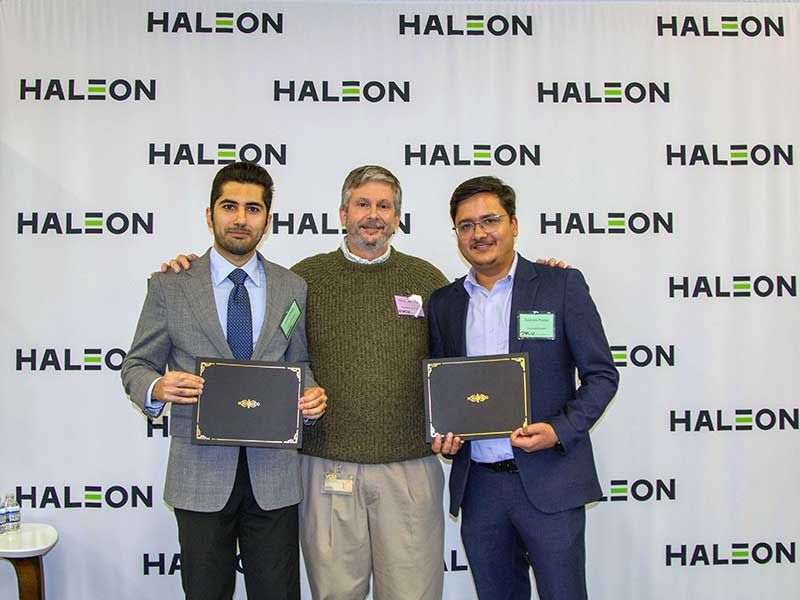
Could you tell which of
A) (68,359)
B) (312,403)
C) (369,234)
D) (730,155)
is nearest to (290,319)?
(312,403)

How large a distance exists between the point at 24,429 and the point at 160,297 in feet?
5.85

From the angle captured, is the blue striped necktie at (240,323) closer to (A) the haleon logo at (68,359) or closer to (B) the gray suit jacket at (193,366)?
(B) the gray suit jacket at (193,366)

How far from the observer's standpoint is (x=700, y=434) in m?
3.72

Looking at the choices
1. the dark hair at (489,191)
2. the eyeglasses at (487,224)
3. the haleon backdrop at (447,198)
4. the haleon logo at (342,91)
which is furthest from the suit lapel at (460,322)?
the haleon logo at (342,91)

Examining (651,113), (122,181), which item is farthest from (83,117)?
(651,113)

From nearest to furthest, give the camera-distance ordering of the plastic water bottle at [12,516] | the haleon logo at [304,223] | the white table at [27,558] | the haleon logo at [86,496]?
the white table at [27,558] → the plastic water bottle at [12,516] → the haleon logo at [86,496] → the haleon logo at [304,223]

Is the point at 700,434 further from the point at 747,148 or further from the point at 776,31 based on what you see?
the point at 776,31

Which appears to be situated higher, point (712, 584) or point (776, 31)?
point (776, 31)

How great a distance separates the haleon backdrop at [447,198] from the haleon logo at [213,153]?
0.04 ft

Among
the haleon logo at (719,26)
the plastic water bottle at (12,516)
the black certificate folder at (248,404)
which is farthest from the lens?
the haleon logo at (719,26)

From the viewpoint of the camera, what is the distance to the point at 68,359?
361 cm

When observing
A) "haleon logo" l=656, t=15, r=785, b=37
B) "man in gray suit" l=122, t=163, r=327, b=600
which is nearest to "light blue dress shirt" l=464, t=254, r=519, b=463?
"man in gray suit" l=122, t=163, r=327, b=600

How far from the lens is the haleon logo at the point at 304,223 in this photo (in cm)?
369

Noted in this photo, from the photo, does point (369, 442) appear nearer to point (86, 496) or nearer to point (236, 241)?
point (236, 241)
